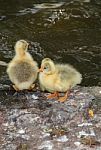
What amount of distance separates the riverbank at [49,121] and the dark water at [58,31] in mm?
1158

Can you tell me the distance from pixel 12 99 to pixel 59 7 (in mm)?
3845

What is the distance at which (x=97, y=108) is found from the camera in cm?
501

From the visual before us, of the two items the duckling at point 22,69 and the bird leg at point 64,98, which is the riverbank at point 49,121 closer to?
the bird leg at point 64,98

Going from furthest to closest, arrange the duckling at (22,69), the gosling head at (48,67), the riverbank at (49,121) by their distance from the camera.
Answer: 1. the duckling at (22,69)
2. the gosling head at (48,67)
3. the riverbank at (49,121)

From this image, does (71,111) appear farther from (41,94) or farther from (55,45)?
(55,45)

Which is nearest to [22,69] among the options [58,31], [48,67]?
[48,67]

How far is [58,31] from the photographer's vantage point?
7879 millimetres

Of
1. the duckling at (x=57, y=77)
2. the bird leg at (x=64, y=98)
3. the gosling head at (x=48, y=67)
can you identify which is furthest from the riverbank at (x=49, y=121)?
the gosling head at (x=48, y=67)

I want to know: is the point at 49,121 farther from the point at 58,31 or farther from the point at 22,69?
the point at 58,31

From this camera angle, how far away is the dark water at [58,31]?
6.93 meters

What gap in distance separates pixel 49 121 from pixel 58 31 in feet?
10.7

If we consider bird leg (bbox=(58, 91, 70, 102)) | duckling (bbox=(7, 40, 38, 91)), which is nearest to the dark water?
duckling (bbox=(7, 40, 38, 91))

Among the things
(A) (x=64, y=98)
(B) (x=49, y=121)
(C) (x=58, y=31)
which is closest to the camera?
(B) (x=49, y=121)

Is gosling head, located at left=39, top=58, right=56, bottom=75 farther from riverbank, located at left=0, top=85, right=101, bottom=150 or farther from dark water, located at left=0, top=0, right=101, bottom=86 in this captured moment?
dark water, located at left=0, top=0, right=101, bottom=86
